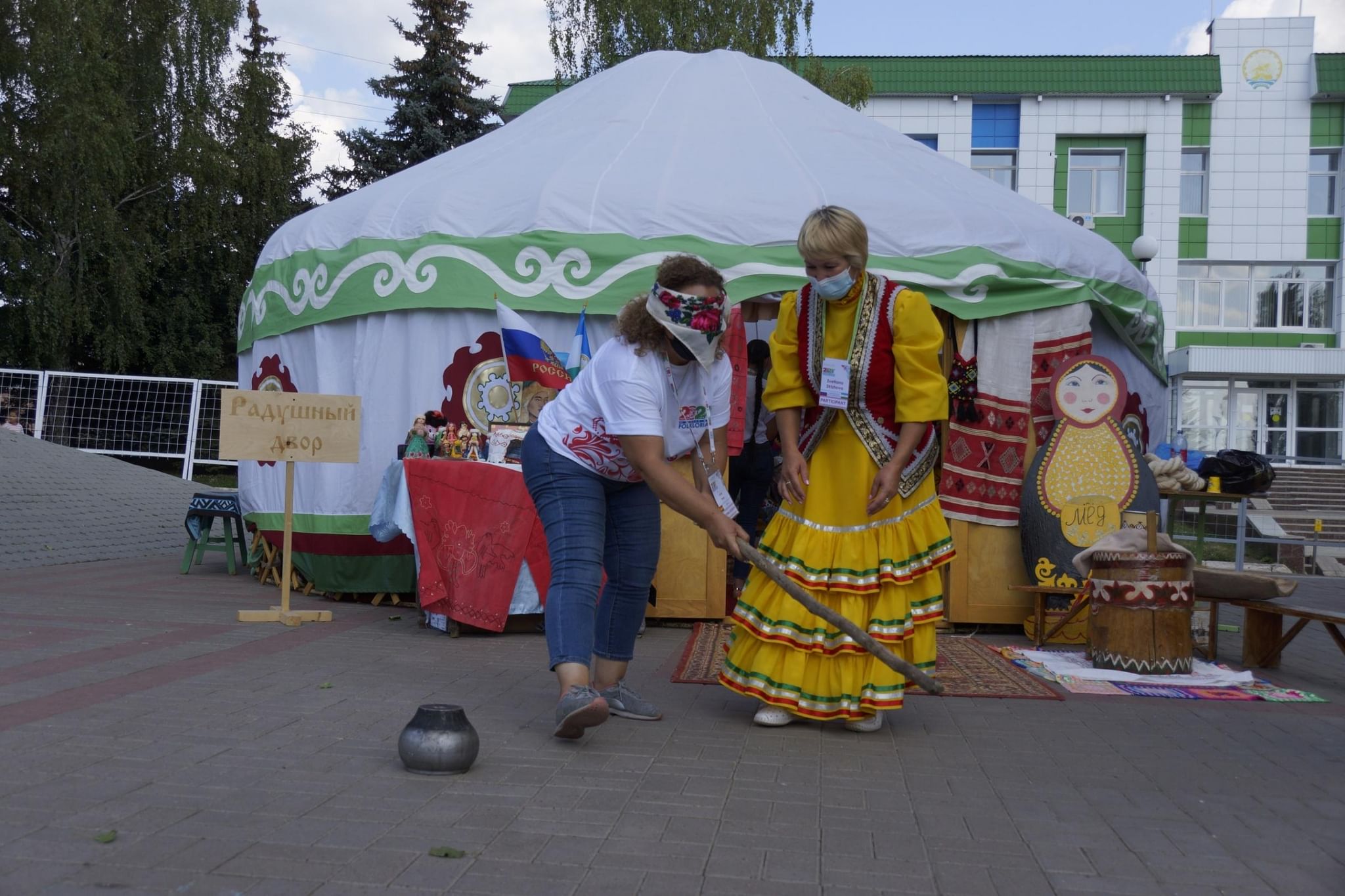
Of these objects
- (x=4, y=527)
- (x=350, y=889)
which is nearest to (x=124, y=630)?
(x=350, y=889)

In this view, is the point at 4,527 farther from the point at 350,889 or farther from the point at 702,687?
the point at 350,889

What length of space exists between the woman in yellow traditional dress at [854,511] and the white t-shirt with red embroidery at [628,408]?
0.44 metres

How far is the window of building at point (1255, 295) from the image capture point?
95.7ft

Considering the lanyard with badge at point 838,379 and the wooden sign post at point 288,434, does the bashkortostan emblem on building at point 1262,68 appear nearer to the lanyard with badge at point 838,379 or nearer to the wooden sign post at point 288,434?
the wooden sign post at point 288,434

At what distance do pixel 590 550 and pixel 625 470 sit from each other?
28 cm

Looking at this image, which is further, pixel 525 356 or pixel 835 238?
pixel 525 356

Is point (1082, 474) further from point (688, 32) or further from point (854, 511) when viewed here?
point (688, 32)

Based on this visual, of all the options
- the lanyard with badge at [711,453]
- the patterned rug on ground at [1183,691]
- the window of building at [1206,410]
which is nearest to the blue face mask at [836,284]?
the lanyard with badge at [711,453]

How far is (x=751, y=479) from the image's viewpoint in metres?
8.05

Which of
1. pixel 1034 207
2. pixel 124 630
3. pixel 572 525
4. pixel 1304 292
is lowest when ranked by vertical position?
pixel 124 630

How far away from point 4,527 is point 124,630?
6093 millimetres

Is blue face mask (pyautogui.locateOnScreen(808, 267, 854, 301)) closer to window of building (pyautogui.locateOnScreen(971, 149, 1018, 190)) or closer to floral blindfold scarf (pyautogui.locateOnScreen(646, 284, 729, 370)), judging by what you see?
floral blindfold scarf (pyautogui.locateOnScreen(646, 284, 729, 370))

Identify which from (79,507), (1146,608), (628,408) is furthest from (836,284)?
(79,507)

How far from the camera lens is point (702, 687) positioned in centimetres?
513
